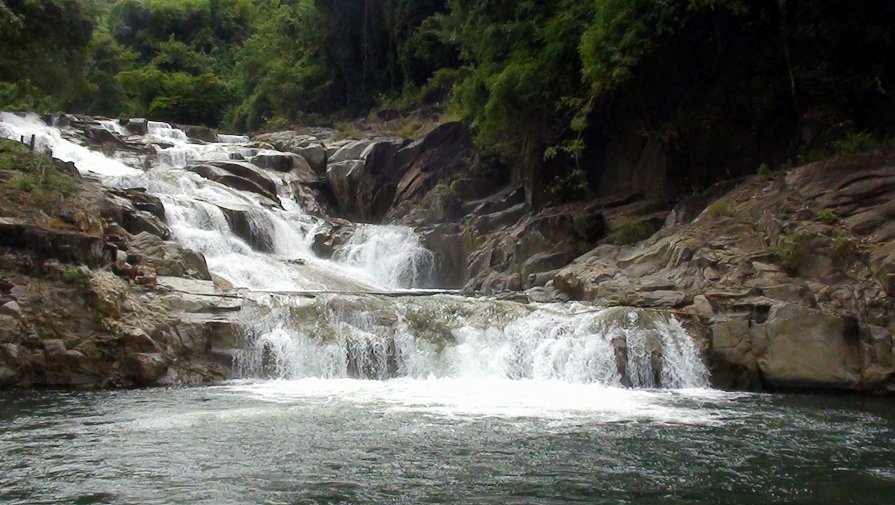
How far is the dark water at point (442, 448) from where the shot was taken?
7059 millimetres

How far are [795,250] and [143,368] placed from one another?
39.7 feet

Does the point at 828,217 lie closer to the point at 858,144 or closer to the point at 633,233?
the point at 858,144

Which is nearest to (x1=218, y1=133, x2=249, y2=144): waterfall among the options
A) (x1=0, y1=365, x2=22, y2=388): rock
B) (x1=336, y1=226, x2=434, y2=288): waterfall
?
(x1=336, y1=226, x2=434, y2=288): waterfall

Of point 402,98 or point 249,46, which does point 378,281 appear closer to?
point 402,98

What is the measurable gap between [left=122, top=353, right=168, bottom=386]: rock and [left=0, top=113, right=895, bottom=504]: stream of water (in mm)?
968

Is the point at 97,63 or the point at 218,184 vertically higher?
the point at 97,63

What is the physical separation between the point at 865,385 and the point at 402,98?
29069mm

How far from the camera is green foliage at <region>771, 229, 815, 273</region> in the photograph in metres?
15.3

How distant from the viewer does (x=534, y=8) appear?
2372 cm

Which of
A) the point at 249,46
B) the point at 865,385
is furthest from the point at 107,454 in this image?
the point at 249,46

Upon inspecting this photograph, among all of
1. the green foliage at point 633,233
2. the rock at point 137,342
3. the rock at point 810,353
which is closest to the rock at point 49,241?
the rock at point 137,342

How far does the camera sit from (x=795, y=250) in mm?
15414

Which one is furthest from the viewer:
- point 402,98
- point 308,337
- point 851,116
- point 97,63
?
point 97,63

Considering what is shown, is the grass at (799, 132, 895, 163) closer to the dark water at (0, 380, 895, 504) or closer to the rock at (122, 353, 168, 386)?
the dark water at (0, 380, 895, 504)
